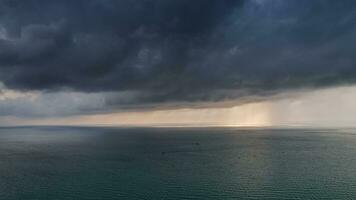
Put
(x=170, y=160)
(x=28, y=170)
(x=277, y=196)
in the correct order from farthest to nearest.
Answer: (x=170, y=160), (x=28, y=170), (x=277, y=196)

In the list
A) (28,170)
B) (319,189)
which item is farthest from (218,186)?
(28,170)

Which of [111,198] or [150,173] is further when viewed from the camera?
[150,173]

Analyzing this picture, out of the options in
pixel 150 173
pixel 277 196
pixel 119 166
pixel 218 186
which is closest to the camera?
pixel 277 196

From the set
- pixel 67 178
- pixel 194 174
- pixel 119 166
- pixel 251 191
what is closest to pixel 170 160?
pixel 119 166

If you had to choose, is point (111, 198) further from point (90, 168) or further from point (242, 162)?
point (242, 162)

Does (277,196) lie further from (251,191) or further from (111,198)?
(111,198)

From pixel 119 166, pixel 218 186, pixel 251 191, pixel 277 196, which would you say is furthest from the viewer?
pixel 119 166

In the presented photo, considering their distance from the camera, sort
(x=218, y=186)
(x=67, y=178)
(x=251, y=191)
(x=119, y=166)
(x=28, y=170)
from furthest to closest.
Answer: (x=119, y=166) < (x=28, y=170) < (x=67, y=178) < (x=218, y=186) < (x=251, y=191)

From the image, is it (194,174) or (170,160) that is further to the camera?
(170,160)

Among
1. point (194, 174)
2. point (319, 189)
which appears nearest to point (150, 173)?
point (194, 174)
